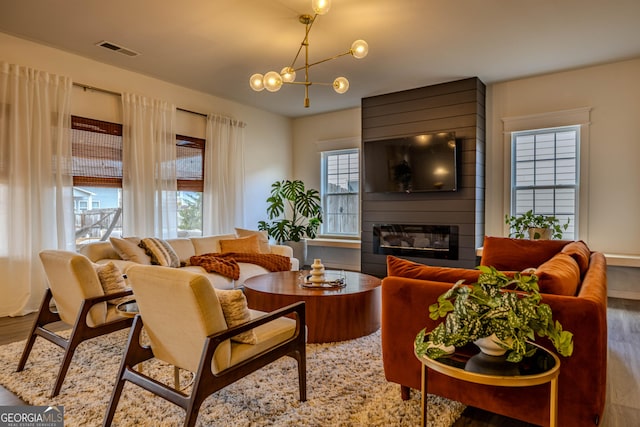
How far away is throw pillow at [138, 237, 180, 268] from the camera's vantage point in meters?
3.95

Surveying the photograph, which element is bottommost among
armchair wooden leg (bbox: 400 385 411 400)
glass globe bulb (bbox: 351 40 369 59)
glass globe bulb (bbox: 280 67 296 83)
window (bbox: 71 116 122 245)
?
armchair wooden leg (bbox: 400 385 411 400)

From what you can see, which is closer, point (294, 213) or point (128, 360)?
point (128, 360)

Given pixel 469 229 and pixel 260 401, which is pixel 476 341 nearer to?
pixel 260 401

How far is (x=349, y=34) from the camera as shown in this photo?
3.86m

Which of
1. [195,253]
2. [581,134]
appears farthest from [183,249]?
[581,134]

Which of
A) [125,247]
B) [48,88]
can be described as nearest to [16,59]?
[48,88]

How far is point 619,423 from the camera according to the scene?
197cm

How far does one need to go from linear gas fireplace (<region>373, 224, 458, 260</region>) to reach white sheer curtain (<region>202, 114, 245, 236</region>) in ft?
7.58

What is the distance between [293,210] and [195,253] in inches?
101

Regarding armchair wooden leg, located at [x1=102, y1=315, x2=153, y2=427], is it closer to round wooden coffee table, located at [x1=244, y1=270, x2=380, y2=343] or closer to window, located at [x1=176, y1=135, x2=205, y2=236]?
round wooden coffee table, located at [x1=244, y1=270, x2=380, y2=343]

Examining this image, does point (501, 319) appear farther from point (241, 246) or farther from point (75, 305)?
point (241, 246)

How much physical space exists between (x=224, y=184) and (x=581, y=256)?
190 inches

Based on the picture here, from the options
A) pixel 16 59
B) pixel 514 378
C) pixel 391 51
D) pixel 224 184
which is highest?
Result: pixel 391 51

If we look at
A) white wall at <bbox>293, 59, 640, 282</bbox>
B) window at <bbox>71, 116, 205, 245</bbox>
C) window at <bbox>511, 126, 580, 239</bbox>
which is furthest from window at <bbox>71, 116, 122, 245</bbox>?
window at <bbox>511, 126, 580, 239</bbox>
